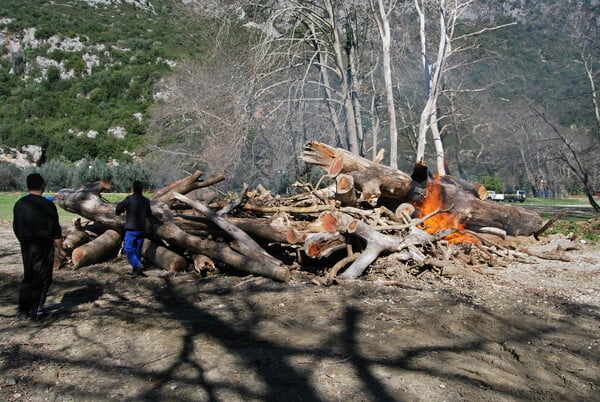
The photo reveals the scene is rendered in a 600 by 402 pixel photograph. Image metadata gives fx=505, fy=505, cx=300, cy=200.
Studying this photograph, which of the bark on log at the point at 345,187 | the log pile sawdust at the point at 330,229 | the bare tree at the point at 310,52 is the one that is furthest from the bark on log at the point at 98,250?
the bare tree at the point at 310,52

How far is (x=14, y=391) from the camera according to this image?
3.52 meters

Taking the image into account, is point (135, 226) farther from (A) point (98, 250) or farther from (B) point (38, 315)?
(B) point (38, 315)

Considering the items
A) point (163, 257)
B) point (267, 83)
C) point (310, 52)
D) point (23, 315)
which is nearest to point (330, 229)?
point (163, 257)

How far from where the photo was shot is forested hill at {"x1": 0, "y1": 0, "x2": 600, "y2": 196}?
14867 millimetres

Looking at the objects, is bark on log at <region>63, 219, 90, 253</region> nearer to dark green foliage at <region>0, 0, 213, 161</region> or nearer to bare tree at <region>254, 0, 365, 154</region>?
bare tree at <region>254, 0, 365, 154</region>

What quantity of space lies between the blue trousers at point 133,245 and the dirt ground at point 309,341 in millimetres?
509

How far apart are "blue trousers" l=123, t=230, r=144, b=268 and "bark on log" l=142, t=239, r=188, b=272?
457mm

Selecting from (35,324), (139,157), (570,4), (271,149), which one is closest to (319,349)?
(35,324)

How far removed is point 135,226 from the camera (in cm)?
739

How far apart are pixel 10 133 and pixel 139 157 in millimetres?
12465

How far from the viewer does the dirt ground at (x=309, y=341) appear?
3.50 meters

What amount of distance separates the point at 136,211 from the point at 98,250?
137 centimetres

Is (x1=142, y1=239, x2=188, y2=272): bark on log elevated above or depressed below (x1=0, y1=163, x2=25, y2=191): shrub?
above

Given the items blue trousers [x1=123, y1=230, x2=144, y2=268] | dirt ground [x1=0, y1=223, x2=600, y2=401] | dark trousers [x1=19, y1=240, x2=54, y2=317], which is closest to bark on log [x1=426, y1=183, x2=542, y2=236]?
dirt ground [x1=0, y1=223, x2=600, y2=401]
